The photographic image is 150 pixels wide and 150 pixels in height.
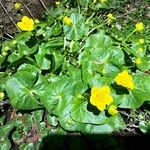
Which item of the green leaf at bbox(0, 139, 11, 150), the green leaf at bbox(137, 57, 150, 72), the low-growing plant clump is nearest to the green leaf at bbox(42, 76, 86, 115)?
the low-growing plant clump

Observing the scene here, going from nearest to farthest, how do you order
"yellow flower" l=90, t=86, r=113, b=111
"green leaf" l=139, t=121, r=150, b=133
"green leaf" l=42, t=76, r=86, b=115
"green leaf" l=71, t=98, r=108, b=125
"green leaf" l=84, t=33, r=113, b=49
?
"yellow flower" l=90, t=86, r=113, b=111, "green leaf" l=71, t=98, r=108, b=125, "green leaf" l=42, t=76, r=86, b=115, "green leaf" l=139, t=121, r=150, b=133, "green leaf" l=84, t=33, r=113, b=49

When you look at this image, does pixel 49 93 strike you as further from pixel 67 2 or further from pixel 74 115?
pixel 67 2

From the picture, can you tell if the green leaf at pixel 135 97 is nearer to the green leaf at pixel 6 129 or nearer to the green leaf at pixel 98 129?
the green leaf at pixel 98 129

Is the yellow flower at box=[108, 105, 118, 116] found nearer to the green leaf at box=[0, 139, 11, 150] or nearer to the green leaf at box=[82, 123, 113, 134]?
the green leaf at box=[82, 123, 113, 134]

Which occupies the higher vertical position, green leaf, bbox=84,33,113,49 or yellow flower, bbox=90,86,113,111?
green leaf, bbox=84,33,113,49

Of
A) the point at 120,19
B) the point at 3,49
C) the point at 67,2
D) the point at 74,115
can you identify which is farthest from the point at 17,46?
the point at 120,19

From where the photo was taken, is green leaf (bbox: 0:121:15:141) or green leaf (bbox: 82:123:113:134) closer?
green leaf (bbox: 82:123:113:134)

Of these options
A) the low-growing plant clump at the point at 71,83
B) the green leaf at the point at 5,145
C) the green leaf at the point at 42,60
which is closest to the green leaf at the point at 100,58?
the low-growing plant clump at the point at 71,83
